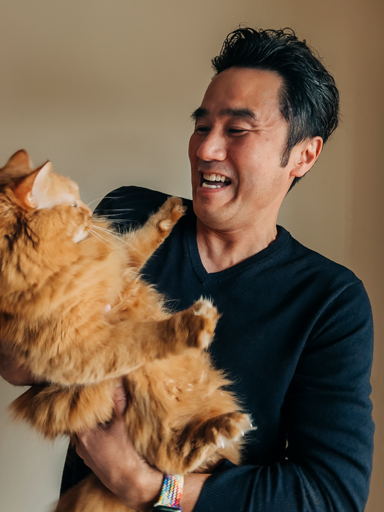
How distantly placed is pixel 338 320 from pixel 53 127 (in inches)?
55.3

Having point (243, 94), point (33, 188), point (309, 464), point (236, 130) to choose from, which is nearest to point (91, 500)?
point (309, 464)

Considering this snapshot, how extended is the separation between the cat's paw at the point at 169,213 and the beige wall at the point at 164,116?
2.17ft

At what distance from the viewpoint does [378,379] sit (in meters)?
2.06

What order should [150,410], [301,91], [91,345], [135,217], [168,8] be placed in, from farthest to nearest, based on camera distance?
1. [168,8]
2. [135,217]
3. [301,91]
4. [150,410]
5. [91,345]

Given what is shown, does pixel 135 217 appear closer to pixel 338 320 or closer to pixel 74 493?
pixel 338 320

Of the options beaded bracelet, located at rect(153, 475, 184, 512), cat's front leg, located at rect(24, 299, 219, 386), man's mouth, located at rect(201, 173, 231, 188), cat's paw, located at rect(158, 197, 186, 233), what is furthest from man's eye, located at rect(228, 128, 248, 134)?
beaded bracelet, located at rect(153, 475, 184, 512)

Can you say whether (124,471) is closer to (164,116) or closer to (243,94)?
(243,94)

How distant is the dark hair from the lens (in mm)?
1407

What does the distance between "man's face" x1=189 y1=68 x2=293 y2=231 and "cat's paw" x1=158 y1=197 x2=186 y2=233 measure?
8 cm

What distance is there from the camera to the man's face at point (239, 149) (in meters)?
1.33

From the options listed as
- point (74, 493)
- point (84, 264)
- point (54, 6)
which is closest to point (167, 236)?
point (84, 264)

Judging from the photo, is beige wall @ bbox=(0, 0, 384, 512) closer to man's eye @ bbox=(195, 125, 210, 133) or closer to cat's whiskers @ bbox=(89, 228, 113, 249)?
man's eye @ bbox=(195, 125, 210, 133)

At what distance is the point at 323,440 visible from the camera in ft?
3.74

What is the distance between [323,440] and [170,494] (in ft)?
1.31
